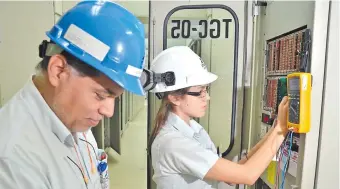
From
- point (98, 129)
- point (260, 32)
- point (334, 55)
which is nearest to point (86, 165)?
point (334, 55)

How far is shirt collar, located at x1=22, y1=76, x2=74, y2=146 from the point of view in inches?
29.8

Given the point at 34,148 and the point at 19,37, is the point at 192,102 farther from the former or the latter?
the point at 19,37

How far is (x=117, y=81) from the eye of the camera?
0.78m

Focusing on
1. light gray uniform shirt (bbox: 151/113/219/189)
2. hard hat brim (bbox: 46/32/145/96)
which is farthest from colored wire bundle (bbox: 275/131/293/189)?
hard hat brim (bbox: 46/32/145/96)

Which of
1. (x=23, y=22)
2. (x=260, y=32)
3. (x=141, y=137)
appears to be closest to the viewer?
(x=260, y=32)

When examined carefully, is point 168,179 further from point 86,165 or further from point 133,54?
point 133,54

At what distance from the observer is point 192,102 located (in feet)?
4.24

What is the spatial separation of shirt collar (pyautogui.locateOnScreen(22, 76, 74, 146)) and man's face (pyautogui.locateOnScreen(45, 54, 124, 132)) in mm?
31

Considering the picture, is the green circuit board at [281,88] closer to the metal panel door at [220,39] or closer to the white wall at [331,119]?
the white wall at [331,119]

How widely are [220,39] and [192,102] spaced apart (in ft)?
1.88

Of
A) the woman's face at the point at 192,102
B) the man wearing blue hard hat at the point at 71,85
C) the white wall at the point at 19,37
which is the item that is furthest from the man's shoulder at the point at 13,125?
the white wall at the point at 19,37

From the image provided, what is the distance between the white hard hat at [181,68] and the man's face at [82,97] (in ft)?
1.67

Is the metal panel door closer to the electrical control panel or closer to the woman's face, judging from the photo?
the electrical control panel

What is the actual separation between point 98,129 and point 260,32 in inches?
95.1
